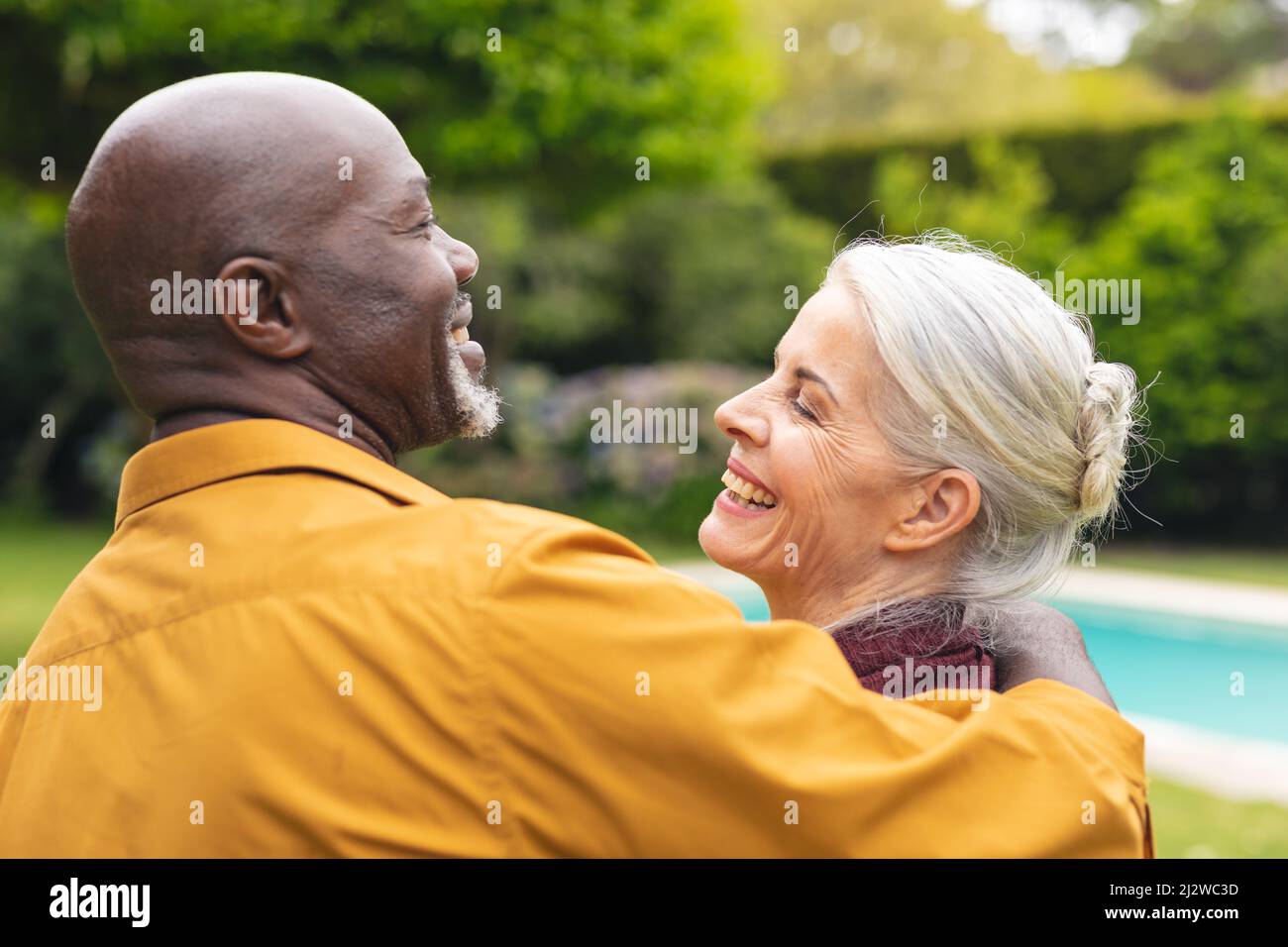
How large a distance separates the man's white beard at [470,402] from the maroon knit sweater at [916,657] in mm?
668

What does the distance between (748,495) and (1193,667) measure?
30.8 ft

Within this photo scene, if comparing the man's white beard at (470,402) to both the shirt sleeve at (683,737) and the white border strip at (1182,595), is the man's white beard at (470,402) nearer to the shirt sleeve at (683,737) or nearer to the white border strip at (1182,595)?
the shirt sleeve at (683,737)

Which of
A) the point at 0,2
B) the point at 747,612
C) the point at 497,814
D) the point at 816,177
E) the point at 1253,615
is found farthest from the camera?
the point at 816,177

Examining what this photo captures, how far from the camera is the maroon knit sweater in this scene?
76.8 inches

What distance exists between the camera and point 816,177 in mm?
17625

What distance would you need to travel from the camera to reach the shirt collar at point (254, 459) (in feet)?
5.02

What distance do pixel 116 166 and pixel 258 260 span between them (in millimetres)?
191

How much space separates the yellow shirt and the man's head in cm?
18

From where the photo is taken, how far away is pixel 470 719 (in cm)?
135

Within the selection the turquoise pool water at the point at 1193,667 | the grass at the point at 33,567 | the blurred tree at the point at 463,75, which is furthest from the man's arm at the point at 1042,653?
the turquoise pool water at the point at 1193,667

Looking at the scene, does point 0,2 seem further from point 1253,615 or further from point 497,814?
point 1253,615

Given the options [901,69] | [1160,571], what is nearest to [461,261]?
[1160,571]

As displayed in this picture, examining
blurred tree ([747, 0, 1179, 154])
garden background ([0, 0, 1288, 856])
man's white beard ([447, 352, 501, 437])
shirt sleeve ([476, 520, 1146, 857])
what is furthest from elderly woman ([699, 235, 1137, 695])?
blurred tree ([747, 0, 1179, 154])
